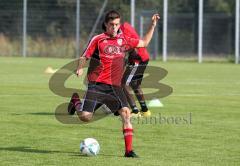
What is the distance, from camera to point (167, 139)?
11891mm

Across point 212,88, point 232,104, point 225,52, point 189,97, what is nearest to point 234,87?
point 212,88

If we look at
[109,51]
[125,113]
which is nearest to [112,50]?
[109,51]

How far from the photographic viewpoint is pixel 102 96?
10914 millimetres

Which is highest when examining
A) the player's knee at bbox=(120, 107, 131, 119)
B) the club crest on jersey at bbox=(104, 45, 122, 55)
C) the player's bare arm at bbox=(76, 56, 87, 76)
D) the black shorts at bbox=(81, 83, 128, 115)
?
the club crest on jersey at bbox=(104, 45, 122, 55)

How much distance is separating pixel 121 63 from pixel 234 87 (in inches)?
530

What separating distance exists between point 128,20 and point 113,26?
3695 cm

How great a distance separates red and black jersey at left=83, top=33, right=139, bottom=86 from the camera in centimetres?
1069

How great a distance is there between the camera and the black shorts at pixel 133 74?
15.8 metres

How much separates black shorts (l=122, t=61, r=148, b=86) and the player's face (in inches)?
208

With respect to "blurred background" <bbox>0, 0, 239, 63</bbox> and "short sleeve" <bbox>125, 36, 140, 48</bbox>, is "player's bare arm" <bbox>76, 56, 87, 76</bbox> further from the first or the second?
"blurred background" <bbox>0, 0, 239, 63</bbox>

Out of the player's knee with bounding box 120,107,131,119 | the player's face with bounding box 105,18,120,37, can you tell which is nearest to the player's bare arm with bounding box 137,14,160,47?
the player's face with bounding box 105,18,120,37

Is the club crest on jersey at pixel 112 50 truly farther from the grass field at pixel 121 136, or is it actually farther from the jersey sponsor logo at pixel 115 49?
the grass field at pixel 121 136

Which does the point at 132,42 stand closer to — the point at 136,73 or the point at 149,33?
the point at 149,33

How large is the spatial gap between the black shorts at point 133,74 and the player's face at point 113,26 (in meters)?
5.27
